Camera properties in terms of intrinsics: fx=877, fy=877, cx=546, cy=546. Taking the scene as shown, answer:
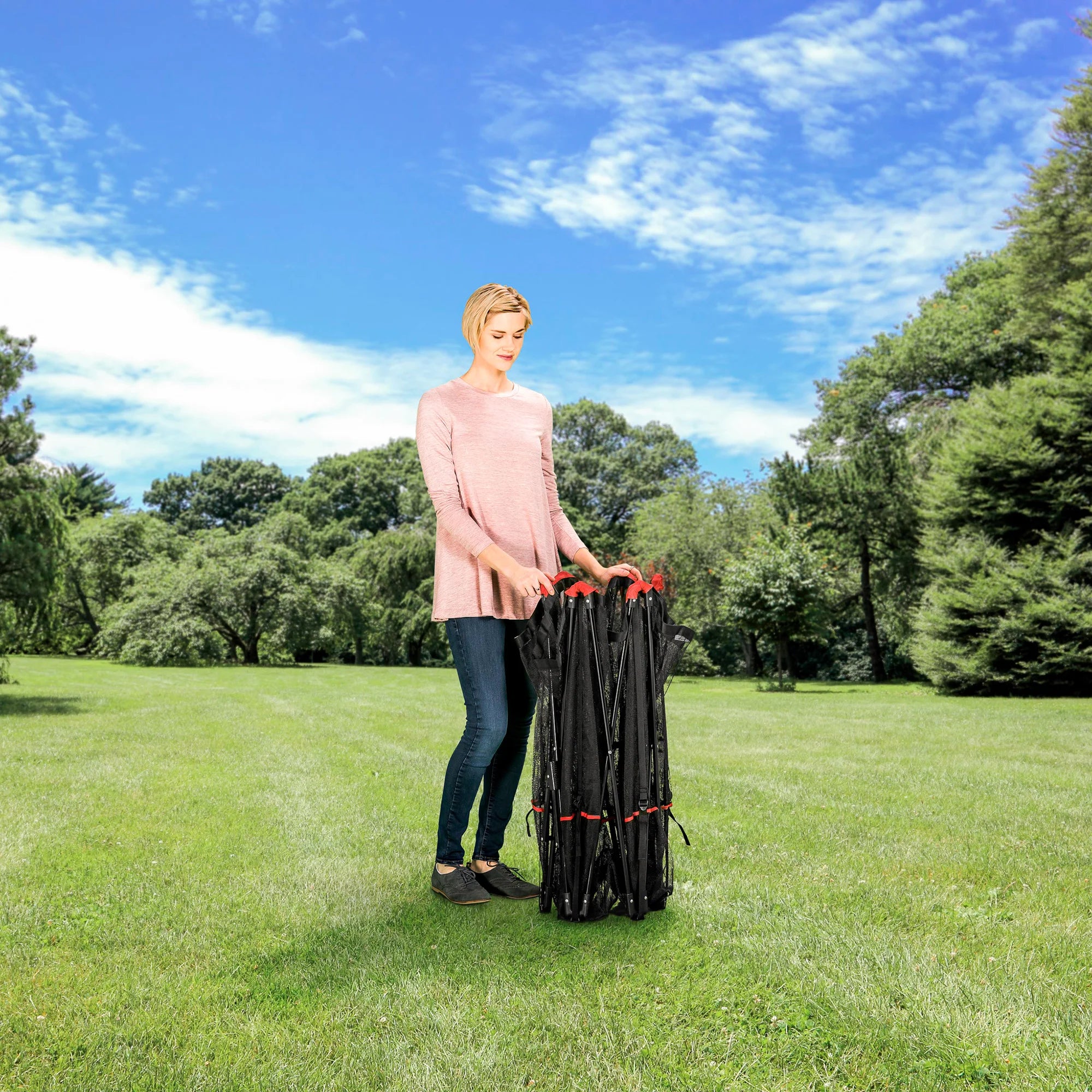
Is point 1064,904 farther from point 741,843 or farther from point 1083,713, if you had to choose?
point 1083,713

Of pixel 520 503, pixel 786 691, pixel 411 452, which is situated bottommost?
pixel 786 691

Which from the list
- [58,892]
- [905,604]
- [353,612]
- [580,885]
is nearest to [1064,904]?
[580,885]

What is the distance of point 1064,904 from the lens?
3.66 metres

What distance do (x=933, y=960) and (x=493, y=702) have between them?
5.75 feet

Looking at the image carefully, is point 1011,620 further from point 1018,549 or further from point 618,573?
point 618,573

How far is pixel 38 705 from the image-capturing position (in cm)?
1334

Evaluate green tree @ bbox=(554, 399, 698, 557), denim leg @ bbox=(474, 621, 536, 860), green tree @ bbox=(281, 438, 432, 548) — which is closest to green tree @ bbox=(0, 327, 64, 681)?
denim leg @ bbox=(474, 621, 536, 860)

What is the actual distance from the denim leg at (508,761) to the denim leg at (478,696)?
7 centimetres

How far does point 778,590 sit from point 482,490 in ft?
60.9

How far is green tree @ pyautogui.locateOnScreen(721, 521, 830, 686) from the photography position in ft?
69.3

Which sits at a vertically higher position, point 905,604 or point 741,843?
point 905,604

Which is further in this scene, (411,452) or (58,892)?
(411,452)

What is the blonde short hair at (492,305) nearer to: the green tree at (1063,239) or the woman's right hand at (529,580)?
the woman's right hand at (529,580)

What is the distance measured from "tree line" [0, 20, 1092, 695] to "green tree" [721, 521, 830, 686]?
55 mm
